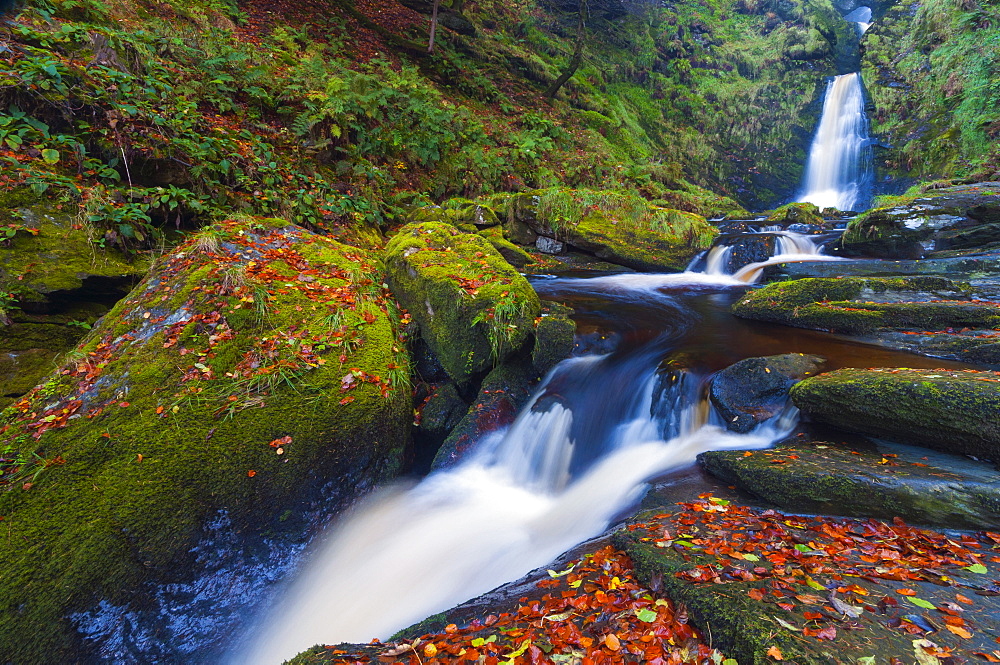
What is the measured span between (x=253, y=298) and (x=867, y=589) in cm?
504

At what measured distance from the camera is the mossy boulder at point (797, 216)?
12328 millimetres

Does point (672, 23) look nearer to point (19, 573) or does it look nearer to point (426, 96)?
point (426, 96)

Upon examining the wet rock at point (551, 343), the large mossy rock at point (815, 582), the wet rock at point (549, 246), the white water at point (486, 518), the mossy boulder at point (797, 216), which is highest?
the mossy boulder at point (797, 216)

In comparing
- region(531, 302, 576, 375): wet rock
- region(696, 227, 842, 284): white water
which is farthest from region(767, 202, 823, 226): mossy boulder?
region(531, 302, 576, 375): wet rock

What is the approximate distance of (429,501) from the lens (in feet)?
13.3

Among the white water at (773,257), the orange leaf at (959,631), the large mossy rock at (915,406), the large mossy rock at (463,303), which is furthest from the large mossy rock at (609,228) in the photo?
the orange leaf at (959,631)

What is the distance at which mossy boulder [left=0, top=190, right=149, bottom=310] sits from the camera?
13.8ft

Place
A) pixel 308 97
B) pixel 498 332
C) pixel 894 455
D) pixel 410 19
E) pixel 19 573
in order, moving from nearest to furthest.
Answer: pixel 19 573 < pixel 894 455 < pixel 498 332 < pixel 308 97 < pixel 410 19

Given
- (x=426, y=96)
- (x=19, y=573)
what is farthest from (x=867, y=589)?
(x=426, y=96)

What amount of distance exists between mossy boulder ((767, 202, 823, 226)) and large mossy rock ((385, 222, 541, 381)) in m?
10.8

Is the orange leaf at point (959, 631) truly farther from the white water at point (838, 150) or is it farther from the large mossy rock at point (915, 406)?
the white water at point (838, 150)

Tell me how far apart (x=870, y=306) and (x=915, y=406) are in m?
3.34

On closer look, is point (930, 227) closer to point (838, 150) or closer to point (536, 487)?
point (536, 487)

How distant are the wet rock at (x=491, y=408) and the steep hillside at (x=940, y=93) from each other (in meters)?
17.5
